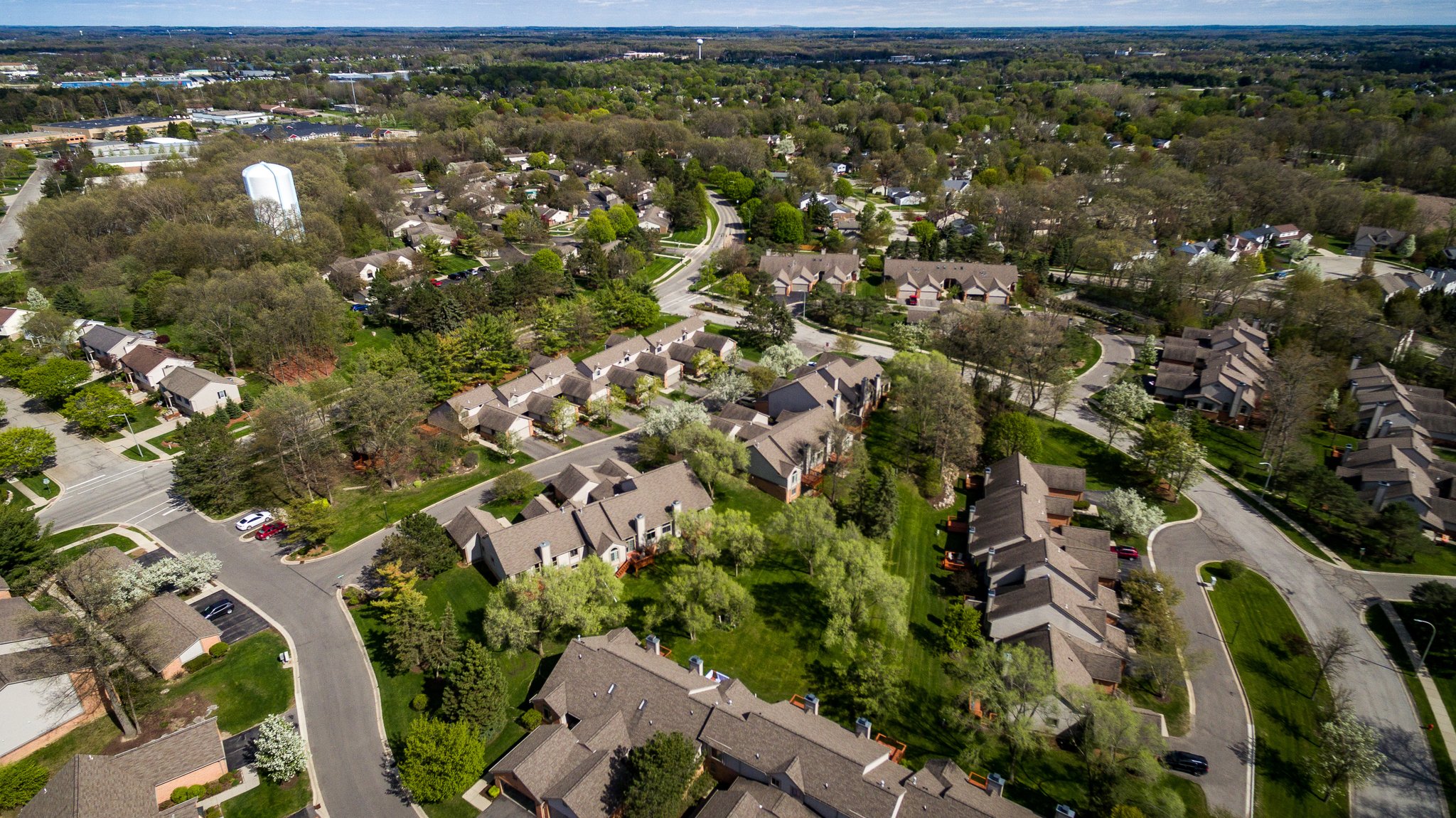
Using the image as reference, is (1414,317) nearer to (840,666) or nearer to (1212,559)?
(1212,559)

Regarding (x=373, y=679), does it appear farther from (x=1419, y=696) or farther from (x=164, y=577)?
(x=1419, y=696)

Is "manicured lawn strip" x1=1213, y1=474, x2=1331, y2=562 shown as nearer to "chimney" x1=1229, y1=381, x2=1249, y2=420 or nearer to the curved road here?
the curved road

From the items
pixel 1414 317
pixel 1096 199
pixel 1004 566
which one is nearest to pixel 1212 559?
pixel 1004 566

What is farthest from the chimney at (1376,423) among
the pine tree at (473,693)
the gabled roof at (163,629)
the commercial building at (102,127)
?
the commercial building at (102,127)

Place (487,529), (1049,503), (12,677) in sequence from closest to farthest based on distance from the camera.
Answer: (12,677), (487,529), (1049,503)

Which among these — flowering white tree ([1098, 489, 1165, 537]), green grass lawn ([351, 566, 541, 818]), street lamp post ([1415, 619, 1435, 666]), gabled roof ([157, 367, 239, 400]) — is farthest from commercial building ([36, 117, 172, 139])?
street lamp post ([1415, 619, 1435, 666])

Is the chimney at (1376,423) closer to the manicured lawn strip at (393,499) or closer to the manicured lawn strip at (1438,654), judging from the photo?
the manicured lawn strip at (1438,654)
